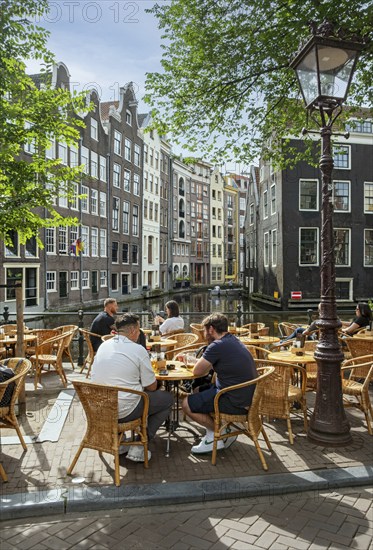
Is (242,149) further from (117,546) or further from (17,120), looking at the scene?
(117,546)

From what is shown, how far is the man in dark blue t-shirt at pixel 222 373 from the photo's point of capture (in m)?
4.29

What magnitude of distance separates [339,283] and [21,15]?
2629 cm

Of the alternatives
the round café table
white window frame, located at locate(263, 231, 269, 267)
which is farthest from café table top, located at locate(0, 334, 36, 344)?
white window frame, located at locate(263, 231, 269, 267)

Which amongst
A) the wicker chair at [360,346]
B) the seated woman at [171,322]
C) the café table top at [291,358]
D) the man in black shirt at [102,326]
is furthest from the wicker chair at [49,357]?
the wicker chair at [360,346]

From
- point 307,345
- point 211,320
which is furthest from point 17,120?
point 307,345

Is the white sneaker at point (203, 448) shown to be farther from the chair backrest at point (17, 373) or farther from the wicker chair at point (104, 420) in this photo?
the chair backrest at point (17, 373)

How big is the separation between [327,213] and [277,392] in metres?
2.19

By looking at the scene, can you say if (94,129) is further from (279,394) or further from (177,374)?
(279,394)

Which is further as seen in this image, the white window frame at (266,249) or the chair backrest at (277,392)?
the white window frame at (266,249)

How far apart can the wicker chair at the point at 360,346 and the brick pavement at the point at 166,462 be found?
203 centimetres

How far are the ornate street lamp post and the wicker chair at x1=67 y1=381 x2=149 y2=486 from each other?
209cm

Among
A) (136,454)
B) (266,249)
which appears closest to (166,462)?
(136,454)

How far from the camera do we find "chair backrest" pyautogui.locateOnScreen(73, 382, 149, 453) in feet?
12.6

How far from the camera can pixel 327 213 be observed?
15.8 feet
